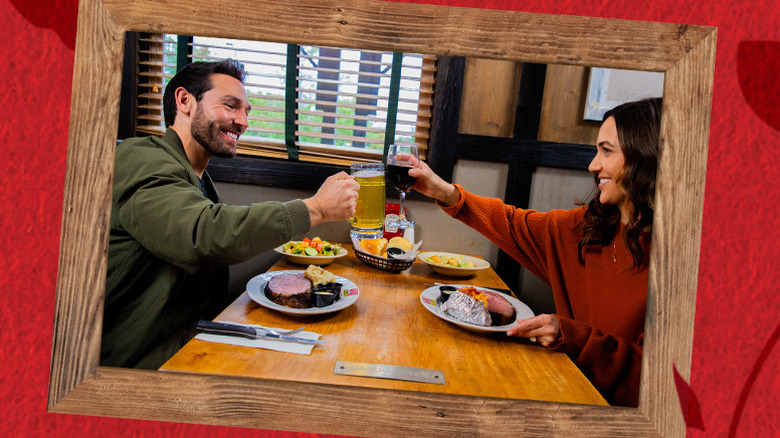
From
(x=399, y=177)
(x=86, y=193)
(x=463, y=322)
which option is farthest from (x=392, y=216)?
(x=86, y=193)

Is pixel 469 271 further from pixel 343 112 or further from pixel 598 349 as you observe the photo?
pixel 343 112

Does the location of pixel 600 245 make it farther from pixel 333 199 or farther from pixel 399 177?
pixel 333 199

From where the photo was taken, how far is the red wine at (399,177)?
1.01m

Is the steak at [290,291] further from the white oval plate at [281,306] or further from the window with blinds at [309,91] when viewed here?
the window with blinds at [309,91]

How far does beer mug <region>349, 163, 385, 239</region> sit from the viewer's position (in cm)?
94

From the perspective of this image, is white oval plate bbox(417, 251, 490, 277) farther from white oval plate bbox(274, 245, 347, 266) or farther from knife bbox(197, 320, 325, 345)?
knife bbox(197, 320, 325, 345)

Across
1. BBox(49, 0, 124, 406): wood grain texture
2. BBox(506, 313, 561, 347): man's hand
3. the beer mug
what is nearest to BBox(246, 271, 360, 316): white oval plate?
the beer mug

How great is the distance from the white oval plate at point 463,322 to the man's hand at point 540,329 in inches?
1.2

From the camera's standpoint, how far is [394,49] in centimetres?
68

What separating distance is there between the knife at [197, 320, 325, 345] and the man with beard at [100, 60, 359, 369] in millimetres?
42

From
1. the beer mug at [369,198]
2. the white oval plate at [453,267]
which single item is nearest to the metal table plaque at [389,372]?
the beer mug at [369,198]

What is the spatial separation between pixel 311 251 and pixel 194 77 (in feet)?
1.68

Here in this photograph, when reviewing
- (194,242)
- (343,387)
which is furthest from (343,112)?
(343,387)

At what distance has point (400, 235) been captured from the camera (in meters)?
1.22
